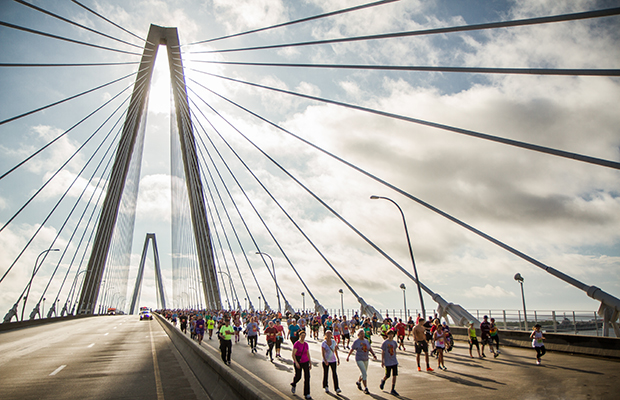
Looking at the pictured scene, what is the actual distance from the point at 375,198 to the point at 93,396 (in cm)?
2039

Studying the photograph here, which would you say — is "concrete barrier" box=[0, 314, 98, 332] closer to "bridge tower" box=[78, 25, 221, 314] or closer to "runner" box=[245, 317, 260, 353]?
"bridge tower" box=[78, 25, 221, 314]

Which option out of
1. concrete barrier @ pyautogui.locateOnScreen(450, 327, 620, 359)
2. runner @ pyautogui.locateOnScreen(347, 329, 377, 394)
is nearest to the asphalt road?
runner @ pyautogui.locateOnScreen(347, 329, 377, 394)

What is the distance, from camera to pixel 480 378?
12562 millimetres

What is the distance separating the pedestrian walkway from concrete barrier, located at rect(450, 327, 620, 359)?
42cm

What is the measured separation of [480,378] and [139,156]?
5010 centimetres

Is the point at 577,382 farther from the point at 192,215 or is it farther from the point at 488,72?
the point at 192,215

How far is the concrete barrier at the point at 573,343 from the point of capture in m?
15.6

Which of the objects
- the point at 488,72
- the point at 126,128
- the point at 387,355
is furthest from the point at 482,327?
the point at 126,128

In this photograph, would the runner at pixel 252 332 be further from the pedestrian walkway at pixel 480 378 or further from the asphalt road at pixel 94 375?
the asphalt road at pixel 94 375

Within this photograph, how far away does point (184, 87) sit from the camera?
31.0m

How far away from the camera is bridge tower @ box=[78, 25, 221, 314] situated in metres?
32.2

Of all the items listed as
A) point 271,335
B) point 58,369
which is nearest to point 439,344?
point 271,335

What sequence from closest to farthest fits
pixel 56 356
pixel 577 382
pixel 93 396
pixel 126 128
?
pixel 93 396 → pixel 577 382 → pixel 56 356 → pixel 126 128

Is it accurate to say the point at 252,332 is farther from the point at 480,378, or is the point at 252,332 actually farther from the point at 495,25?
the point at 495,25
